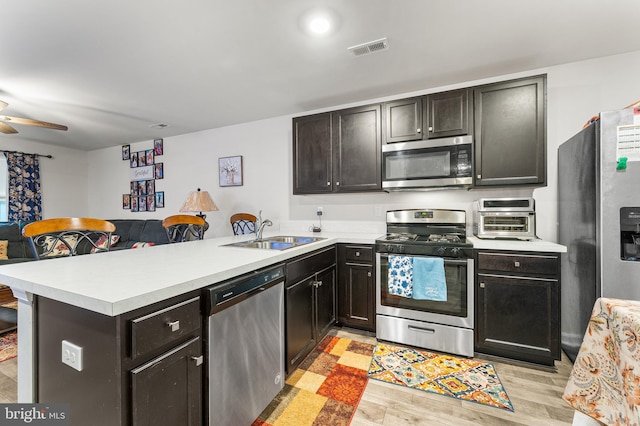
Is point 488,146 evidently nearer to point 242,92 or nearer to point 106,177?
point 242,92

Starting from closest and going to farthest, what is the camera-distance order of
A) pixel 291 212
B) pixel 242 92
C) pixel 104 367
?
pixel 104 367, pixel 242 92, pixel 291 212

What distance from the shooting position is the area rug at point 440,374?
1754 mm

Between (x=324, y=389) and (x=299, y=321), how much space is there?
464 mm

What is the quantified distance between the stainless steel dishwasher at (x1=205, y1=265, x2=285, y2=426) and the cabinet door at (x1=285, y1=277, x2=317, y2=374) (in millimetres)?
92

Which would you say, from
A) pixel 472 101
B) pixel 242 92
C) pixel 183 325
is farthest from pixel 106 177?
pixel 472 101

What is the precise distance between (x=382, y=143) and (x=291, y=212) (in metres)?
1.53

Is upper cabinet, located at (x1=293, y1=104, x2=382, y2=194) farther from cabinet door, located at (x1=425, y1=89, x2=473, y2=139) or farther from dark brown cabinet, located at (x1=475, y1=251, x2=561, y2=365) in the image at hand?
dark brown cabinet, located at (x1=475, y1=251, x2=561, y2=365)

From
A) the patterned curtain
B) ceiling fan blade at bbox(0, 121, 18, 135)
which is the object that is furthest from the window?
ceiling fan blade at bbox(0, 121, 18, 135)

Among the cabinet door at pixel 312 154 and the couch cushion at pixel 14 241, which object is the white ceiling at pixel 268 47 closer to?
the cabinet door at pixel 312 154

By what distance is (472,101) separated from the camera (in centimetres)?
A: 241

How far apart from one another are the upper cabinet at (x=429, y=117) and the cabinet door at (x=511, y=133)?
11 cm

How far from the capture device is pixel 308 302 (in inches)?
82.0

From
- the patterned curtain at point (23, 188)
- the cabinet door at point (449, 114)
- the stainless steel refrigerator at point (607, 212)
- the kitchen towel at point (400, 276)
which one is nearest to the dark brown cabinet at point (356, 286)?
the kitchen towel at point (400, 276)

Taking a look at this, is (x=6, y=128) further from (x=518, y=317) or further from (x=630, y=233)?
(x=630, y=233)
